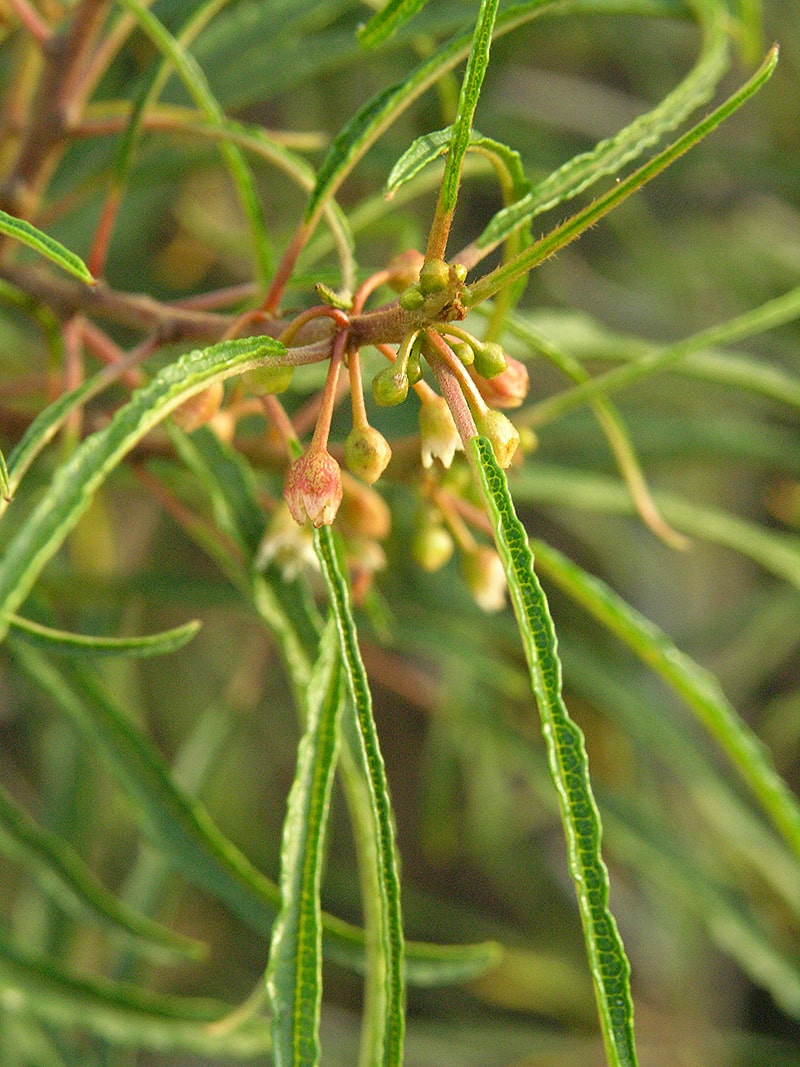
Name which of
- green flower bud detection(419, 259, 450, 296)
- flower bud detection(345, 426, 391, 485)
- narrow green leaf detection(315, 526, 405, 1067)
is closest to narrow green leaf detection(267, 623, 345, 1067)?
narrow green leaf detection(315, 526, 405, 1067)

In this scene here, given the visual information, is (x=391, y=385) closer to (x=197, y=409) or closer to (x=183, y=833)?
(x=197, y=409)

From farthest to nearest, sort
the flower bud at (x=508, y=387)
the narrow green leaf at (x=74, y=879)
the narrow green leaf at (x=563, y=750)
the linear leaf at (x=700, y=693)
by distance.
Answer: the narrow green leaf at (x=74, y=879) → the linear leaf at (x=700, y=693) → the flower bud at (x=508, y=387) → the narrow green leaf at (x=563, y=750)

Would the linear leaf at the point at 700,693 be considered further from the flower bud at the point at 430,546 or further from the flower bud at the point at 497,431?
the flower bud at the point at 497,431

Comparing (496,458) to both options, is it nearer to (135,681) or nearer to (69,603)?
(69,603)

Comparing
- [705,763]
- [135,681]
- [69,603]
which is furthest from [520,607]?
[135,681]


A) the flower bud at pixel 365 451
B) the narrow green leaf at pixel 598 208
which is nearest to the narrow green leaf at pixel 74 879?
the flower bud at pixel 365 451

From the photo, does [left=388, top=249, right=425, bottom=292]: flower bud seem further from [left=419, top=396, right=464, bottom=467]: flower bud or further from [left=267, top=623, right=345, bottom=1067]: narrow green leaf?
[left=267, top=623, right=345, bottom=1067]: narrow green leaf
